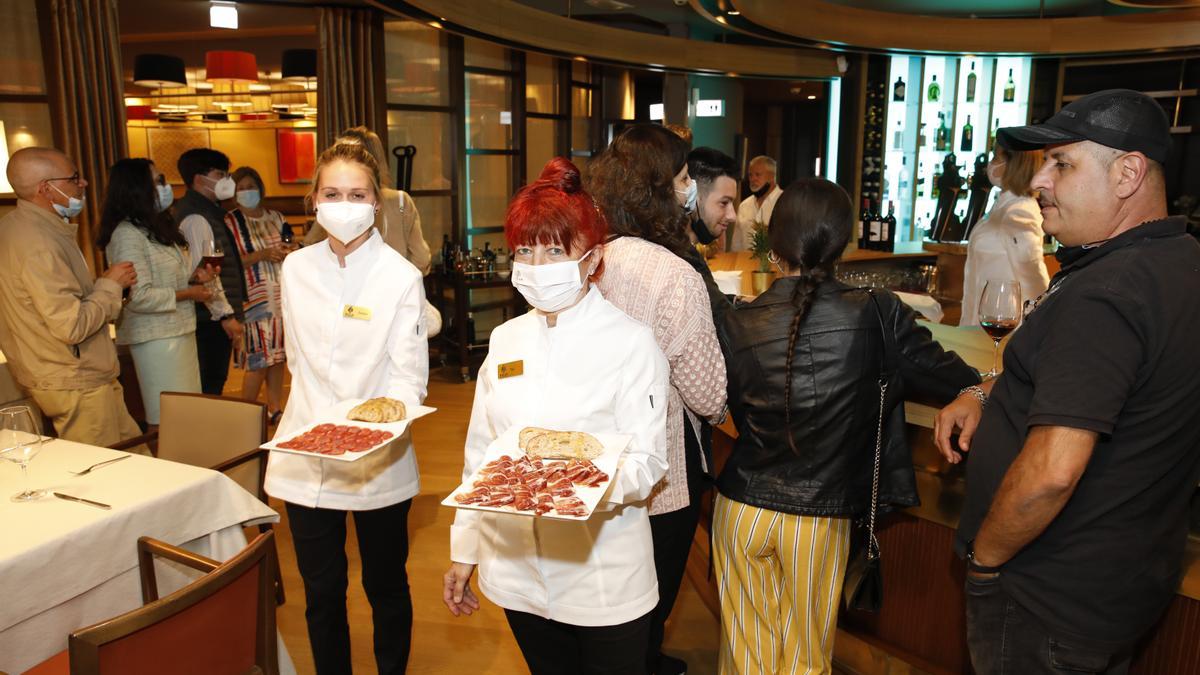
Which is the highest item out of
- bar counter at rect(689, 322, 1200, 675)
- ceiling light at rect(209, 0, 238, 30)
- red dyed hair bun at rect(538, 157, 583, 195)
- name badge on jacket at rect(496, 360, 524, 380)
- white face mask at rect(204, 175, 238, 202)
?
ceiling light at rect(209, 0, 238, 30)

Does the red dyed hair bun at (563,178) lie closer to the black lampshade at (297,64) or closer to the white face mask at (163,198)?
the white face mask at (163,198)

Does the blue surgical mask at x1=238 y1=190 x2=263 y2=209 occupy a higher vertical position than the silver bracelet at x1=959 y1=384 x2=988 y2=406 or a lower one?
higher

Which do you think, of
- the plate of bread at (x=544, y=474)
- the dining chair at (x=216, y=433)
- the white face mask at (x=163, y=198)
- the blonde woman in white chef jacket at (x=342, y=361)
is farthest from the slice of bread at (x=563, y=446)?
the white face mask at (x=163, y=198)

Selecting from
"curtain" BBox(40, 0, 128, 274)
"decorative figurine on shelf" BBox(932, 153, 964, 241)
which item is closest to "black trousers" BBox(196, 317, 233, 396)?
"curtain" BBox(40, 0, 128, 274)

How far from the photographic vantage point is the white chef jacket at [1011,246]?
3547 millimetres

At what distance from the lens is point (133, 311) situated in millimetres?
3980

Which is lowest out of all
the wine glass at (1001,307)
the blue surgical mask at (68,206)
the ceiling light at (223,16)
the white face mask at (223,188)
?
the wine glass at (1001,307)

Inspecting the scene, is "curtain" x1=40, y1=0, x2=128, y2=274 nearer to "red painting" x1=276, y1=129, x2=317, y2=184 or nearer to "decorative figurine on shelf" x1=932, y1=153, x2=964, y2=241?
"decorative figurine on shelf" x1=932, y1=153, x2=964, y2=241

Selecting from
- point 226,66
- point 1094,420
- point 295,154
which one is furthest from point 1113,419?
point 295,154

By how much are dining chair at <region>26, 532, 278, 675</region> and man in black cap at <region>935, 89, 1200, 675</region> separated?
1530 mm

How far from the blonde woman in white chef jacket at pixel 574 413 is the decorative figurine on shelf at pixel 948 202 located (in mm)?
5350

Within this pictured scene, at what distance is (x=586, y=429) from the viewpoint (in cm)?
170

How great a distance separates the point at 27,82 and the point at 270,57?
5188 mm

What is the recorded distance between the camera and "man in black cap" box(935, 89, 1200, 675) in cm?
137
